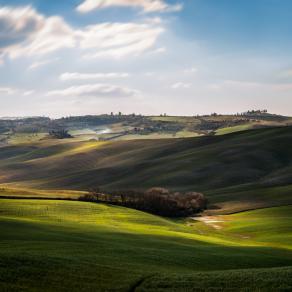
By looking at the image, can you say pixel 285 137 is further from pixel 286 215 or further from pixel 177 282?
pixel 177 282

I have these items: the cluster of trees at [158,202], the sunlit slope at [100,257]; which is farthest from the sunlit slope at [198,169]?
the sunlit slope at [100,257]

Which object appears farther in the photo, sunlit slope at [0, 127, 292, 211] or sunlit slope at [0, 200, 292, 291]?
sunlit slope at [0, 127, 292, 211]

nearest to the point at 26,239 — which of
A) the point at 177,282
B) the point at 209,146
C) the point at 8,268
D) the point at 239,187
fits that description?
the point at 8,268

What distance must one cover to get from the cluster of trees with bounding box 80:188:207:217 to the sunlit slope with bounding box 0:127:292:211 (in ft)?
22.7

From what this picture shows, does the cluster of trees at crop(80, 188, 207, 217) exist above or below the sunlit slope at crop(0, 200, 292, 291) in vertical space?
below

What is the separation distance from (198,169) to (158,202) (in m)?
50.9

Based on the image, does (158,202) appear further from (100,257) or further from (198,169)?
(100,257)

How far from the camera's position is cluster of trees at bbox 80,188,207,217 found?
3511 inches

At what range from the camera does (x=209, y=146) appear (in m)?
166

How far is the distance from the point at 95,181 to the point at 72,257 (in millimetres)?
120273

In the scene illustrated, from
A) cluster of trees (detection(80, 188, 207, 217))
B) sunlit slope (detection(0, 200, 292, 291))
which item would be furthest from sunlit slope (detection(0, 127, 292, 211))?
sunlit slope (detection(0, 200, 292, 291))

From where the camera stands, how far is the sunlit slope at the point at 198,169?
111 metres

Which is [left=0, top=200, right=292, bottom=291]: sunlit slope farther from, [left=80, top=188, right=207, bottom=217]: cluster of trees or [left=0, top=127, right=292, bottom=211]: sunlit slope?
[left=0, top=127, right=292, bottom=211]: sunlit slope

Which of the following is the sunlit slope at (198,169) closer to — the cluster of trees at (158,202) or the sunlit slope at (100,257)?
the cluster of trees at (158,202)
